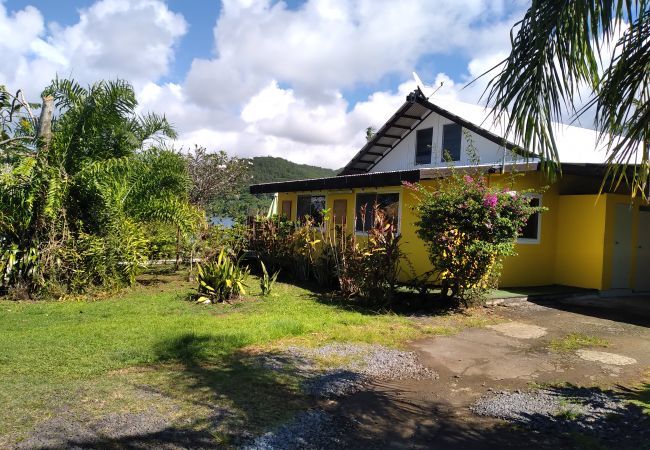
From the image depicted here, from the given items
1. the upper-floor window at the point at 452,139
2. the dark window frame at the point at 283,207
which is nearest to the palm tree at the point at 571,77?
the upper-floor window at the point at 452,139

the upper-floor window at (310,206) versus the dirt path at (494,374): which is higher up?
the upper-floor window at (310,206)

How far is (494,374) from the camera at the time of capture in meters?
5.21

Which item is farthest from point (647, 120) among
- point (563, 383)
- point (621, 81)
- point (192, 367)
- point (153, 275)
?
point (153, 275)

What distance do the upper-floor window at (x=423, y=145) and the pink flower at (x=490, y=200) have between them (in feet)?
Answer: 24.0

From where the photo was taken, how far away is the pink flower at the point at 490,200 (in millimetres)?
7812

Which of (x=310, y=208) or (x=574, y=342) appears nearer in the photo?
(x=574, y=342)

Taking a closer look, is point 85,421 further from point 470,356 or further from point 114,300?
point 114,300

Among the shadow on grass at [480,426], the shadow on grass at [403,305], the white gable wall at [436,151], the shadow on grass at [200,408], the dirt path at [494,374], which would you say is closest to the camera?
the shadow on grass at [200,408]

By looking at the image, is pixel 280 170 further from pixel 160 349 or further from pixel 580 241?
pixel 160 349

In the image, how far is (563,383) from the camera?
4.89m

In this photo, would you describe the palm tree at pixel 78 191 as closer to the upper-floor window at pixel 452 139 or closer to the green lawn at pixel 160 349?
the green lawn at pixel 160 349

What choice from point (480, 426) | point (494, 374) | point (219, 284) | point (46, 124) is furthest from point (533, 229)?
point (46, 124)

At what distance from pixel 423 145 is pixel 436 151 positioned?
862mm

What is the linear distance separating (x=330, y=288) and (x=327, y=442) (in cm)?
715
